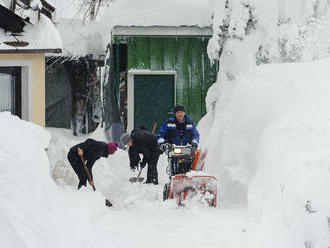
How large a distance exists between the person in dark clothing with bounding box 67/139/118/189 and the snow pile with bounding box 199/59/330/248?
7.34 feet

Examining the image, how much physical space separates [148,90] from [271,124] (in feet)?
19.5

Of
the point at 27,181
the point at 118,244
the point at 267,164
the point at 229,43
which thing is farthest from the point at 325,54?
the point at 27,181

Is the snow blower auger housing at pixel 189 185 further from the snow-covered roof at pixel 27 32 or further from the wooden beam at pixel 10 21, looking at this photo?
the wooden beam at pixel 10 21

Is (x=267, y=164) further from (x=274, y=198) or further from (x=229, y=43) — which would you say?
(x=229, y=43)

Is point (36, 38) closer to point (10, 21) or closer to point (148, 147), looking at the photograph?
point (10, 21)

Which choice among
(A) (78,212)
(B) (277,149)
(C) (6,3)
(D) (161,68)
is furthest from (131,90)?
(A) (78,212)

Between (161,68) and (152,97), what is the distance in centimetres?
74

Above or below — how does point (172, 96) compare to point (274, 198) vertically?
above

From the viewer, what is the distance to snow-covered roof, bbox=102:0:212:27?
1545 cm

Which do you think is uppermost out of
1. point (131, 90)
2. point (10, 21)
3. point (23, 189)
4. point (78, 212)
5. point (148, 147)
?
point (10, 21)

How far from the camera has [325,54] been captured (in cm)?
1558

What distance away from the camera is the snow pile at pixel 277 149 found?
21.7ft

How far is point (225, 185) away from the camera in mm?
11445

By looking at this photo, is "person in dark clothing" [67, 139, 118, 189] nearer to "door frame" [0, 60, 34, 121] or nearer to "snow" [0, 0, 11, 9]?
"door frame" [0, 60, 34, 121]
